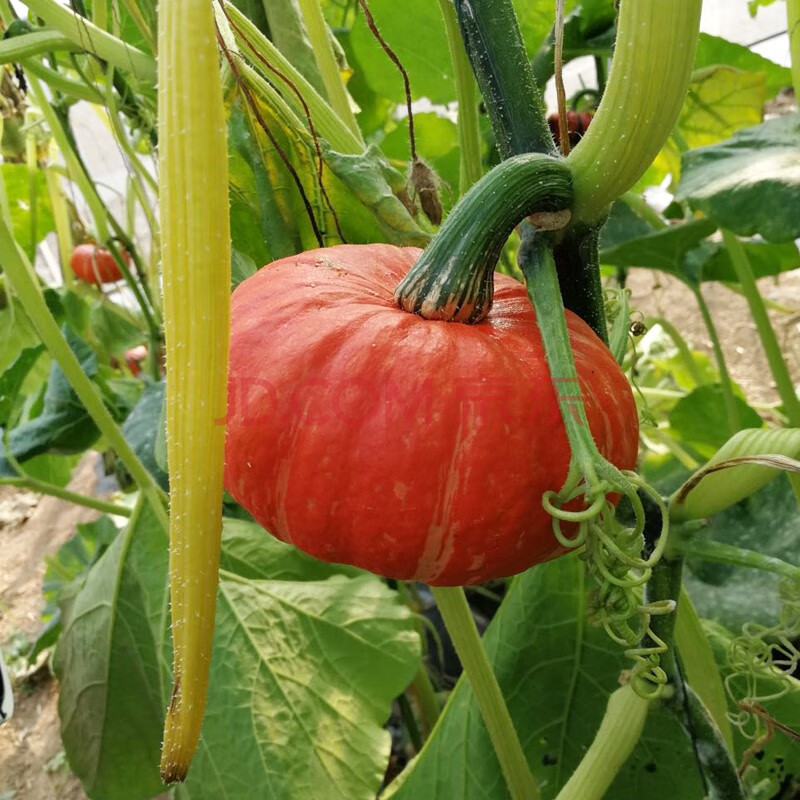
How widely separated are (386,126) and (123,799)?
827 mm

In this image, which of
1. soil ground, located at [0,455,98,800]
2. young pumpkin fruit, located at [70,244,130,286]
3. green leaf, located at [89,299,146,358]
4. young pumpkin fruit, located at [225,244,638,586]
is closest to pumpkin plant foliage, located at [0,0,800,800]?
young pumpkin fruit, located at [225,244,638,586]

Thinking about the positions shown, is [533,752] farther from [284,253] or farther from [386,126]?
[386,126]

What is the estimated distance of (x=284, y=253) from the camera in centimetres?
46

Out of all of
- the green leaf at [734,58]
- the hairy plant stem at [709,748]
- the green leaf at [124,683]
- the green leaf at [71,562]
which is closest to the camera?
the hairy plant stem at [709,748]

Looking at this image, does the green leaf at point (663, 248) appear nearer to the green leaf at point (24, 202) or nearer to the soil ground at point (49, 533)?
the soil ground at point (49, 533)

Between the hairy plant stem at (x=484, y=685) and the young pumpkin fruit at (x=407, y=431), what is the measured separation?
0.58ft

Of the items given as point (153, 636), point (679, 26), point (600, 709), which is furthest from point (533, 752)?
point (679, 26)

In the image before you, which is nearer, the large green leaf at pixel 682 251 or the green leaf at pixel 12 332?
the large green leaf at pixel 682 251

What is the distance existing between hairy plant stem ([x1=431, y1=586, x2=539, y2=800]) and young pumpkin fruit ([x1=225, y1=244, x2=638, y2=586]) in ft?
0.58

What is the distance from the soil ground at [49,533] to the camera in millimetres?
1354

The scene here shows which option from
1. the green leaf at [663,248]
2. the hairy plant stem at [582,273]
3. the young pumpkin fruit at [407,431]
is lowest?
the green leaf at [663,248]

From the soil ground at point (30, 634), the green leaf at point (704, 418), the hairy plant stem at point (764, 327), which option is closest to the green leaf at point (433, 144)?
the hairy plant stem at point (764, 327)

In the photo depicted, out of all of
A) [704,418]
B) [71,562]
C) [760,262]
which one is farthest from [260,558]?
[71,562]

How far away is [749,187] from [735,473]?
0.26 metres
